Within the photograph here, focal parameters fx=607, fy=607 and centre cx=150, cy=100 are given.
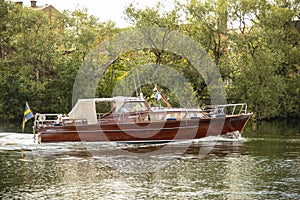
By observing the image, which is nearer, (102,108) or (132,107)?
(132,107)

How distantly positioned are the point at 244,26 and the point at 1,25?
25.4 metres

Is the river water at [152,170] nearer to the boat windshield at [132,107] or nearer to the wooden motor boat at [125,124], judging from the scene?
the wooden motor boat at [125,124]

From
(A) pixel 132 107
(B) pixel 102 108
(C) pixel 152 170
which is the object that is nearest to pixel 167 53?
(B) pixel 102 108

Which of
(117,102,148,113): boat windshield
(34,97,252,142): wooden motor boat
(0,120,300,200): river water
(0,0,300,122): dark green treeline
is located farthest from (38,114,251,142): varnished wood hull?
(0,0,300,122): dark green treeline

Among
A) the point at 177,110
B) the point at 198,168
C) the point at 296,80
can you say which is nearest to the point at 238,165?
the point at 198,168

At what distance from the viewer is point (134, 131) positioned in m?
39.8

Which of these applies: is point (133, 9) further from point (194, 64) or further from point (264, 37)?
point (264, 37)

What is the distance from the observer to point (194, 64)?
6306cm

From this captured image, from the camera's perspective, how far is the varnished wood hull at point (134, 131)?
3897 cm

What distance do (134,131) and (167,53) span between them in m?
26.1

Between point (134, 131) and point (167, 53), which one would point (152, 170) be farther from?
point (167, 53)

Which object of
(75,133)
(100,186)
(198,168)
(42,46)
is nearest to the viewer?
(100,186)

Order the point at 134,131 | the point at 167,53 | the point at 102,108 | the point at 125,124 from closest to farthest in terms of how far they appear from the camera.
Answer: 1. the point at 125,124
2. the point at 134,131
3. the point at 102,108
4. the point at 167,53

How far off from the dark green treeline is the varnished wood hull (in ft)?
66.9
